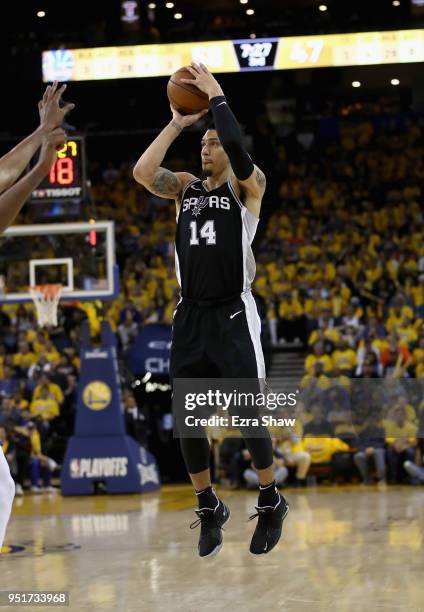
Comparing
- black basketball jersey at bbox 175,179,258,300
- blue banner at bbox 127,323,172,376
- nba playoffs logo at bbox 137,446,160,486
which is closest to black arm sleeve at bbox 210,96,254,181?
black basketball jersey at bbox 175,179,258,300

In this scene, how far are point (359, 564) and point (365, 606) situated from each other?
1.71 metres

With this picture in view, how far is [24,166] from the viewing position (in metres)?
4.81

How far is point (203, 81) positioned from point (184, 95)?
146 mm

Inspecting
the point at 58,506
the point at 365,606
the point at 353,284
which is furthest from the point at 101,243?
the point at 365,606

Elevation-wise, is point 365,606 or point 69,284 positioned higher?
point 69,284

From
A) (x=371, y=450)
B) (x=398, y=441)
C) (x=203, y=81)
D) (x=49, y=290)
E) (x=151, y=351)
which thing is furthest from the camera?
(x=151, y=351)

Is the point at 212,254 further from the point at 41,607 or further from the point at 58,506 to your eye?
the point at 58,506

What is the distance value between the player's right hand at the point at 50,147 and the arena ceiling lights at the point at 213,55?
24.7ft

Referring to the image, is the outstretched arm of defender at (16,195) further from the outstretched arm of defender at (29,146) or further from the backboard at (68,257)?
the backboard at (68,257)

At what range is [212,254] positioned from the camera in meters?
6.20

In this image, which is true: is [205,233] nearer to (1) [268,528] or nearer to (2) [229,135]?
Answer: (2) [229,135]

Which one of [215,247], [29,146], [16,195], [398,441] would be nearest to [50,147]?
[29,146]

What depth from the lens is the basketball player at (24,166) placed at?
4.66m

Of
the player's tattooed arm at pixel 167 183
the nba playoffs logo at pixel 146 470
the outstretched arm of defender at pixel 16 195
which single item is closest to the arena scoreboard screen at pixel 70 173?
the nba playoffs logo at pixel 146 470
